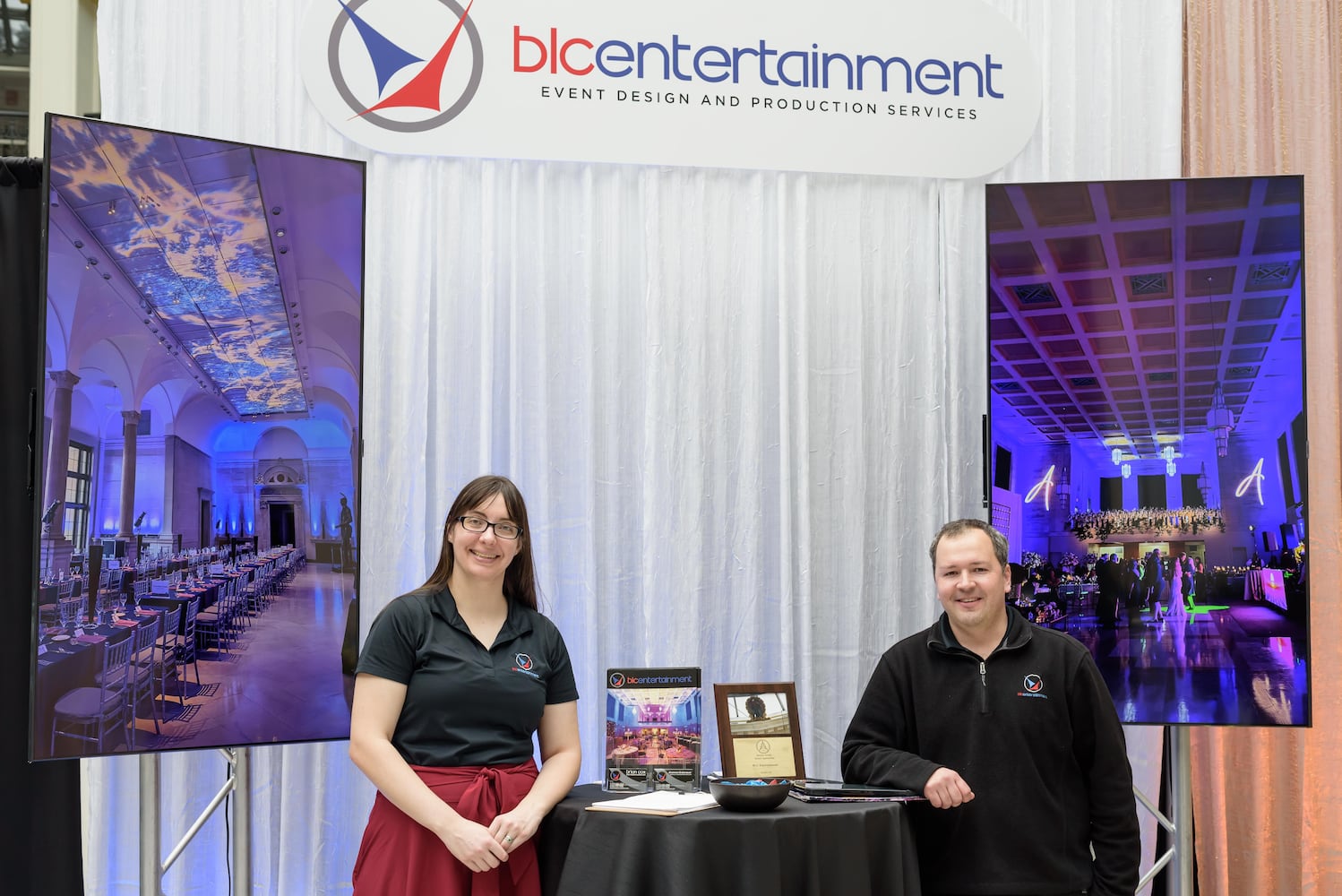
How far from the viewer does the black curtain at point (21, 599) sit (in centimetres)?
298

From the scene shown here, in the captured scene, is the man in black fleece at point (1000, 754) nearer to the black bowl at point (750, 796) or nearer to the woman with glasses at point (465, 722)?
the black bowl at point (750, 796)

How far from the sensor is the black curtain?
298 centimetres

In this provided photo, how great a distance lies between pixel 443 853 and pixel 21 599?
1.51 m

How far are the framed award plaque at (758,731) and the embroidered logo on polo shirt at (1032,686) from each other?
1.83 feet

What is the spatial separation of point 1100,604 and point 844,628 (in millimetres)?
798

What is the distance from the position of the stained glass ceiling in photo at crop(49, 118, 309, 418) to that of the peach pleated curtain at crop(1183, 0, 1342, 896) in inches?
116

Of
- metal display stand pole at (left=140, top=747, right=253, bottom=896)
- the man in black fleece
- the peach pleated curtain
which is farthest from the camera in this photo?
the peach pleated curtain

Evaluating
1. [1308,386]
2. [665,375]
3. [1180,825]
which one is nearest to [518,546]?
[665,375]

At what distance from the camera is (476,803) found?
2322mm

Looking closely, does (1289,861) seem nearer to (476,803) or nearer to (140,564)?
(476,803)

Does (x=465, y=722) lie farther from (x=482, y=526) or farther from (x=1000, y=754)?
(x=1000, y=754)

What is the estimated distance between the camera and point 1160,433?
10.1 feet

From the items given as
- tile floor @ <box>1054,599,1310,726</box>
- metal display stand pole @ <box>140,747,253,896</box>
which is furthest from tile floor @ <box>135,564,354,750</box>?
tile floor @ <box>1054,599,1310,726</box>

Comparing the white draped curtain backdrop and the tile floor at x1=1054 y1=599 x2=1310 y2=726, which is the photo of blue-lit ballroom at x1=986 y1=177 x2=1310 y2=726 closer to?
the tile floor at x1=1054 y1=599 x2=1310 y2=726
